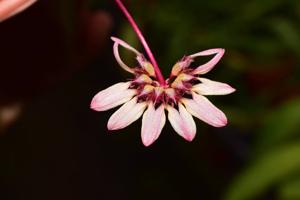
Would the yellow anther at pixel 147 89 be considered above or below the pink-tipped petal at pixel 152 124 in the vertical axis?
above

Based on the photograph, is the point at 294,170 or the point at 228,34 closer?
the point at 294,170

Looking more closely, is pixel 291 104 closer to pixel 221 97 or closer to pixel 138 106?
pixel 221 97

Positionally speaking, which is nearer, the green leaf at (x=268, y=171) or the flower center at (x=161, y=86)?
the flower center at (x=161, y=86)

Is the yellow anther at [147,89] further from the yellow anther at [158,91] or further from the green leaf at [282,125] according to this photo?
the green leaf at [282,125]

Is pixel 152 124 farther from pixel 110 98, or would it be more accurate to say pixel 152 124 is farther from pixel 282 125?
pixel 282 125

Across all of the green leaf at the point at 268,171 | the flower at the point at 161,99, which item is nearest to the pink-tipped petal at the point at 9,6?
the flower at the point at 161,99

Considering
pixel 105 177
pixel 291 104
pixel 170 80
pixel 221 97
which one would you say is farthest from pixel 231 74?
pixel 170 80

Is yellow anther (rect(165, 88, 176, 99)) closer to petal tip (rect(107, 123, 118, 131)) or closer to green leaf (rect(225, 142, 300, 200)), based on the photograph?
petal tip (rect(107, 123, 118, 131))
